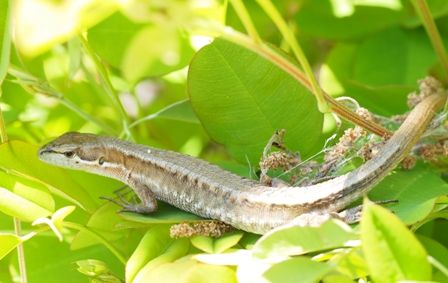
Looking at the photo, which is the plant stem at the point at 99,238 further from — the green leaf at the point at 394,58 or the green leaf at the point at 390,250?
the green leaf at the point at 394,58

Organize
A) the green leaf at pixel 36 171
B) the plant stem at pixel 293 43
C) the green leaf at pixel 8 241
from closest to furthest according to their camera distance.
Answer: the plant stem at pixel 293 43 → the green leaf at pixel 8 241 → the green leaf at pixel 36 171

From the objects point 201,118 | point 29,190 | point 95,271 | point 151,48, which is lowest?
point 95,271

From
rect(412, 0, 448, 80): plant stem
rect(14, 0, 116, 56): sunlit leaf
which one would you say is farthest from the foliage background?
rect(412, 0, 448, 80): plant stem

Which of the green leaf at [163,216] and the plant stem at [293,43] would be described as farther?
the green leaf at [163,216]

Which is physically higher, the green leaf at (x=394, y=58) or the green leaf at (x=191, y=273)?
the green leaf at (x=394, y=58)

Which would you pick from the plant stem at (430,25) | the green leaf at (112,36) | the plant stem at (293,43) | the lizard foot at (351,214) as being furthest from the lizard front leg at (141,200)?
the plant stem at (430,25)

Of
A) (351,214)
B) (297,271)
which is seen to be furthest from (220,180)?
(297,271)

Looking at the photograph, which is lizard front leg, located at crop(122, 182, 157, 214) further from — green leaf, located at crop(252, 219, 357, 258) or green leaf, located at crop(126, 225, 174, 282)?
green leaf, located at crop(252, 219, 357, 258)

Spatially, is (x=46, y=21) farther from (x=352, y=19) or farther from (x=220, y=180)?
(x=352, y=19)
